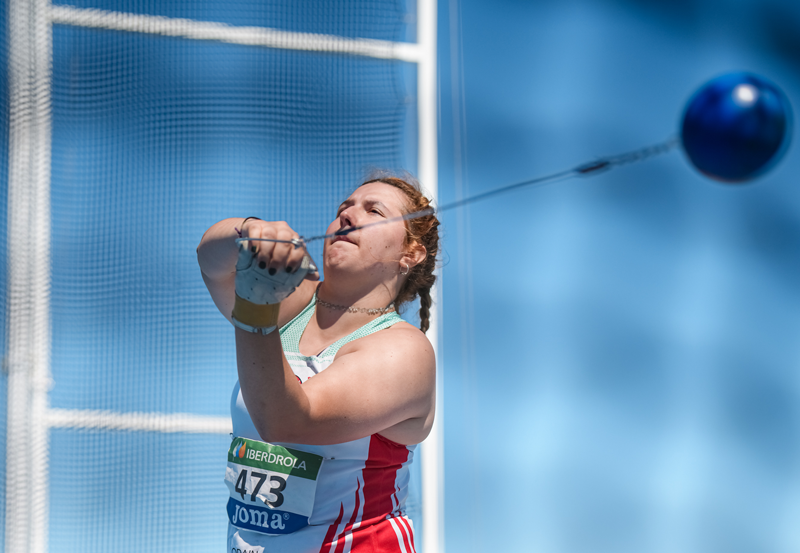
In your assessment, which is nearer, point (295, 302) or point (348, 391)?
point (348, 391)

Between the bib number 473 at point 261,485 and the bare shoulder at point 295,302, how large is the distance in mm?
287

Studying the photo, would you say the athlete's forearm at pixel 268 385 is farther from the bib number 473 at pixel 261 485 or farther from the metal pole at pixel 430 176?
the metal pole at pixel 430 176

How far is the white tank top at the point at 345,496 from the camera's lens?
1.04 metres

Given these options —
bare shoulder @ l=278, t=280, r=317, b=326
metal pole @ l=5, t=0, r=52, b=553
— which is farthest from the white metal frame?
bare shoulder @ l=278, t=280, r=317, b=326

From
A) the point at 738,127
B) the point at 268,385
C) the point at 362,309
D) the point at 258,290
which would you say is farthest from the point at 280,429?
the point at 738,127

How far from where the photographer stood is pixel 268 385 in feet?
2.67

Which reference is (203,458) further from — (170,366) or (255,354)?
(255,354)

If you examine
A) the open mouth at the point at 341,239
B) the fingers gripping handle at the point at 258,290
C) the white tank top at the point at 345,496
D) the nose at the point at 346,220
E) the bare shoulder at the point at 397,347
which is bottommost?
the white tank top at the point at 345,496

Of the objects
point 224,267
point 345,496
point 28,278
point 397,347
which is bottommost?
point 345,496

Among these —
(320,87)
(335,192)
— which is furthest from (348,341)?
(320,87)

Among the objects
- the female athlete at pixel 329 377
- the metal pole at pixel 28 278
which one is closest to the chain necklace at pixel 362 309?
the female athlete at pixel 329 377

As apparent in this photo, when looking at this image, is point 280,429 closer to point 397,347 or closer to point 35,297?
point 397,347

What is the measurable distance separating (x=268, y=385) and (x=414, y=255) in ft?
1.67

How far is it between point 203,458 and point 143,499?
0.73 ft
